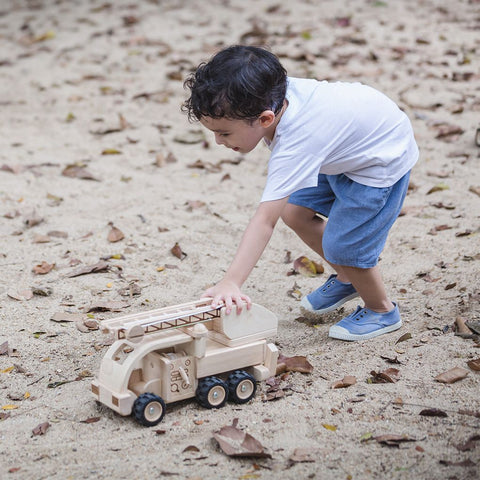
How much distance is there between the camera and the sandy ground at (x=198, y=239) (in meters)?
2.31

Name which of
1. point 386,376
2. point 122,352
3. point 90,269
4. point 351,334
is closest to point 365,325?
point 351,334

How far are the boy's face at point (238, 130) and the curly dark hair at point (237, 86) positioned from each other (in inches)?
0.9

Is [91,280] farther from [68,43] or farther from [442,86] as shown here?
[68,43]

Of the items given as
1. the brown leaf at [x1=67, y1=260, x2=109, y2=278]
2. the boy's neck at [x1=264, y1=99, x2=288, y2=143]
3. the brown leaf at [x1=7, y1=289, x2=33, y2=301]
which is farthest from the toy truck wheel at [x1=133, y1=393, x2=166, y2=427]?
the brown leaf at [x1=67, y1=260, x2=109, y2=278]

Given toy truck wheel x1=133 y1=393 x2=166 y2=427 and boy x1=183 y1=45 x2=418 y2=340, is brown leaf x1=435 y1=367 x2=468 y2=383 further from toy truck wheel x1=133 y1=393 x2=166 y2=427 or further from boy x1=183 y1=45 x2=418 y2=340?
toy truck wheel x1=133 y1=393 x2=166 y2=427

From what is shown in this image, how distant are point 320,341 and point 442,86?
13.1 feet

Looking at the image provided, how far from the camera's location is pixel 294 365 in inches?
110

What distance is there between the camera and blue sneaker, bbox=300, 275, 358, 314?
333 centimetres

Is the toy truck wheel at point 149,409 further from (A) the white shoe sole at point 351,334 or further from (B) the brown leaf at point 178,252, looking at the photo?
(B) the brown leaf at point 178,252

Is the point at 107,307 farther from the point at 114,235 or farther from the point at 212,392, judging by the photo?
the point at 212,392

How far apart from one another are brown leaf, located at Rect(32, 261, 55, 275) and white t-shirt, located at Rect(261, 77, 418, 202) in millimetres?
1608

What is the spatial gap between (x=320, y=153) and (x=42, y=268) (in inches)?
71.9

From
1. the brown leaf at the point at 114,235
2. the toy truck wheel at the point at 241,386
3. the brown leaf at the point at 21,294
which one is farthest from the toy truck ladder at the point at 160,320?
the brown leaf at the point at 114,235

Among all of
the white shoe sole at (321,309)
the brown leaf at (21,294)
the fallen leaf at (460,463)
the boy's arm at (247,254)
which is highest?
the boy's arm at (247,254)
